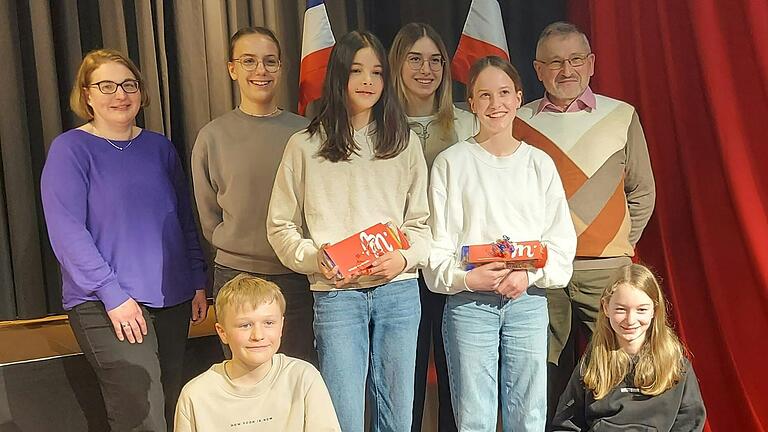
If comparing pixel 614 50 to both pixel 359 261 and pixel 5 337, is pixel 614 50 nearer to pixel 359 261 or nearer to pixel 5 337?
pixel 359 261

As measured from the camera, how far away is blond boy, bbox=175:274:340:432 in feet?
6.12

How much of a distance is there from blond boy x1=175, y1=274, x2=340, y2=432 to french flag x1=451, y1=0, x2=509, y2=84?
131cm

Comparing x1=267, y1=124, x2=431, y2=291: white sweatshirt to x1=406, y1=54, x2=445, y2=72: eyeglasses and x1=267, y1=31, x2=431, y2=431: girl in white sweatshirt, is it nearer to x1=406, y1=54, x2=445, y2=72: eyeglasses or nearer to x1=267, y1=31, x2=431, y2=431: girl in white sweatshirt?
x1=267, y1=31, x2=431, y2=431: girl in white sweatshirt

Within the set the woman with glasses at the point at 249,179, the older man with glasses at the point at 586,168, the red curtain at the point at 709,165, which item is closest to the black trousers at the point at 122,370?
the woman with glasses at the point at 249,179

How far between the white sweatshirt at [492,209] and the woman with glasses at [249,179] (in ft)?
1.61

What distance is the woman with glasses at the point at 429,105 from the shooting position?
8.05 feet

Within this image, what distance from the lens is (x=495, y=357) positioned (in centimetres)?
222

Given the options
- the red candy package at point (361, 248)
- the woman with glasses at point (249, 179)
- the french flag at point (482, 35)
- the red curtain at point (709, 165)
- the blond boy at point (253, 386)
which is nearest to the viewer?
the blond boy at point (253, 386)

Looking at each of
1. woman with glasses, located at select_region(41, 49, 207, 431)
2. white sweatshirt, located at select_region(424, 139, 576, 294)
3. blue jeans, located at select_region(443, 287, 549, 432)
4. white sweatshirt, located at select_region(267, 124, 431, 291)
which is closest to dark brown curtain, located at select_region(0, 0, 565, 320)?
woman with glasses, located at select_region(41, 49, 207, 431)

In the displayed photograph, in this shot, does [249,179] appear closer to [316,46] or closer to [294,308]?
[294,308]

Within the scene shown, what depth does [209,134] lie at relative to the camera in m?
2.40

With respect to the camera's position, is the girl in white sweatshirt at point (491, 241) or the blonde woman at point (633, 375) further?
the girl in white sweatshirt at point (491, 241)

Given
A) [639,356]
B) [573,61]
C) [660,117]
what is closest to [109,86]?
[573,61]

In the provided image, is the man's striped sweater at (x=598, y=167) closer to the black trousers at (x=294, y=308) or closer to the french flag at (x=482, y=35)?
the french flag at (x=482, y=35)
